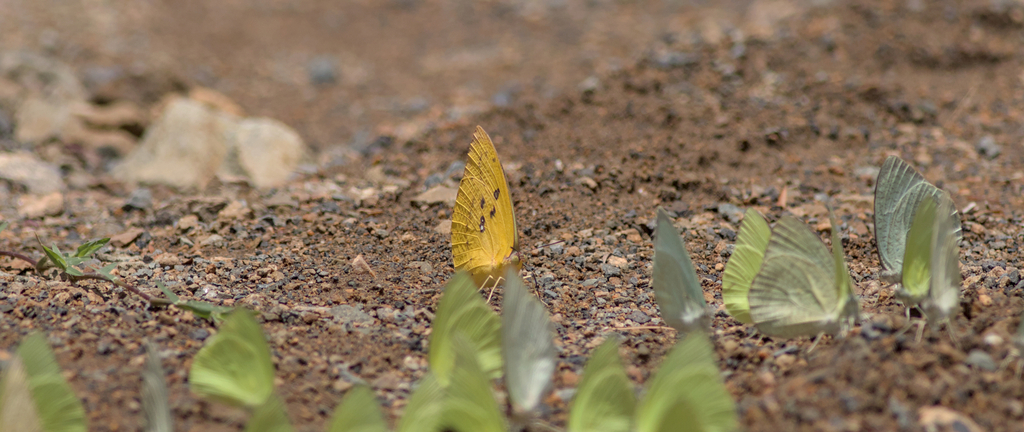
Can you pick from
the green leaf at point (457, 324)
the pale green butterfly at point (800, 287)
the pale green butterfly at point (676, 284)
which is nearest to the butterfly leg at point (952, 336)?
the pale green butterfly at point (800, 287)

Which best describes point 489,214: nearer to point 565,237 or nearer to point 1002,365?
point 565,237

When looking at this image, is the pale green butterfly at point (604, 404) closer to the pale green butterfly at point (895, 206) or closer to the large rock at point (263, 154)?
the pale green butterfly at point (895, 206)

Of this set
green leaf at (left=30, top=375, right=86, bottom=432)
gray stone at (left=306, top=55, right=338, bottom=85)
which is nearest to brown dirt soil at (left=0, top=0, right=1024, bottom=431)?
green leaf at (left=30, top=375, right=86, bottom=432)

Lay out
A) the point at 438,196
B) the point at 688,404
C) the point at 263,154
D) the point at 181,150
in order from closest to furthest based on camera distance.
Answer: the point at 688,404 < the point at 438,196 < the point at 263,154 < the point at 181,150

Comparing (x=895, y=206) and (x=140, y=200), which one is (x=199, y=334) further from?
(x=140, y=200)

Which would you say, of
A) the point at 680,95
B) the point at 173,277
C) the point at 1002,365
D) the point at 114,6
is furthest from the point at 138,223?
the point at 114,6

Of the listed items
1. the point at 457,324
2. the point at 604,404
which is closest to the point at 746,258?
the point at 604,404

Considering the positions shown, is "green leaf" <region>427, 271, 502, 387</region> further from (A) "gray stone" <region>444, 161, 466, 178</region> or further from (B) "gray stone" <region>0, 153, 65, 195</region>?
(B) "gray stone" <region>0, 153, 65, 195</region>
